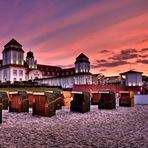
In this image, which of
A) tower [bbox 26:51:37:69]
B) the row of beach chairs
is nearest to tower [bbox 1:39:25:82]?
tower [bbox 26:51:37:69]

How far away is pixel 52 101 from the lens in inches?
466

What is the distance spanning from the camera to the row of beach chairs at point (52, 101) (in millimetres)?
11632

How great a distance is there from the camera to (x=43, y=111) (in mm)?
11516

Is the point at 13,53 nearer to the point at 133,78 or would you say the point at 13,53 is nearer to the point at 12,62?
the point at 12,62

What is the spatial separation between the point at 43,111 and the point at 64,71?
95130mm

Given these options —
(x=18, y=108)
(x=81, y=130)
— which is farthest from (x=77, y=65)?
(x=81, y=130)

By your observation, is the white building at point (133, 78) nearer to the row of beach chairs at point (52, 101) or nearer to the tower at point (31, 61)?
the row of beach chairs at point (52, 101)

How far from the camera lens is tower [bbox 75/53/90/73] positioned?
90625 mm

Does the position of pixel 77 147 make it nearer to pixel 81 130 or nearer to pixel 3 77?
pixel 81 130

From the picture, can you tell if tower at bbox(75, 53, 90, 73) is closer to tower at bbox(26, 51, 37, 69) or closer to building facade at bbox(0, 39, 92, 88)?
building facade at bbox(0, 39, 92, 88)

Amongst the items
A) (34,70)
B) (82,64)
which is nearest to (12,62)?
(34,70)

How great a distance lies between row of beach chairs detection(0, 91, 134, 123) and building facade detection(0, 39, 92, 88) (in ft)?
180

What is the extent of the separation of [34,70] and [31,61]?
1293 cm

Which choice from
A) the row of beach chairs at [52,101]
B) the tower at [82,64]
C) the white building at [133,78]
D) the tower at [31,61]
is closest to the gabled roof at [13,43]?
the tower at [82,64]
